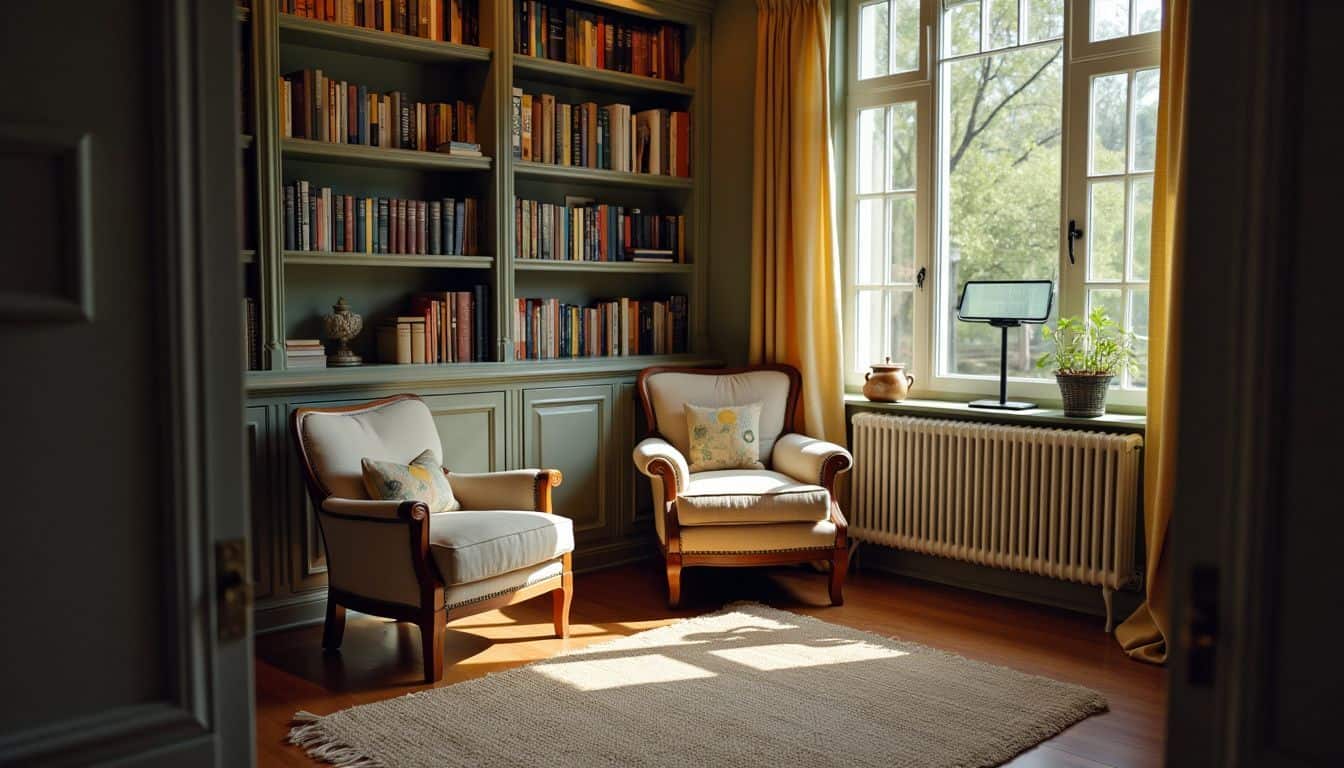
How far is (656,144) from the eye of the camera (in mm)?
5234

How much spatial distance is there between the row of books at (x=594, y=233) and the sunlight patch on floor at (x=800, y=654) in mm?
1983

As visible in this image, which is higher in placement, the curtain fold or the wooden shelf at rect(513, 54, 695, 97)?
the wooden shelf at rect(513, 54, 695, 97)

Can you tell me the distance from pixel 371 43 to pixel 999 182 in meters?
2.60

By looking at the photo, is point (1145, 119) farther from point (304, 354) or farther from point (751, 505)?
point (304, 354)

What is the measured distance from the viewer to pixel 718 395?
194 inches

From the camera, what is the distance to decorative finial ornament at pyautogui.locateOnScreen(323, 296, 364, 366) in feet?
13.8

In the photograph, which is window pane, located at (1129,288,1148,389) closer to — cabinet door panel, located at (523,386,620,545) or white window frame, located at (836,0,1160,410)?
white window frame, located at (836,0,1160,410)

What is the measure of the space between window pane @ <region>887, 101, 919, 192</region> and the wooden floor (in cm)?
177

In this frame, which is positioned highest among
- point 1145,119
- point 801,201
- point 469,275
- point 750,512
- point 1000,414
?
point 1145,119

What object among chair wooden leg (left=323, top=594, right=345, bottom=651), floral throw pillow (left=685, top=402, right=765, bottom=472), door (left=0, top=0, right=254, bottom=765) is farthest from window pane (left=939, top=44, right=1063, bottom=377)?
door (left=0, top=0, right=254, bottom=765)

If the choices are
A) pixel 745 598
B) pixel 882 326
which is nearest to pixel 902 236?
pixel 882 326

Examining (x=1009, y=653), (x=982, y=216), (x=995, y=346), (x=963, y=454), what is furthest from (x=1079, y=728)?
(x=982, y=216)

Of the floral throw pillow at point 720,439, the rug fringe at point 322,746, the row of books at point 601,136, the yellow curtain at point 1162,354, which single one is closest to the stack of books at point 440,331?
the row of books at point 601,136

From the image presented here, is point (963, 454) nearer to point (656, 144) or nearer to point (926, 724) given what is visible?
point (926, 724)
